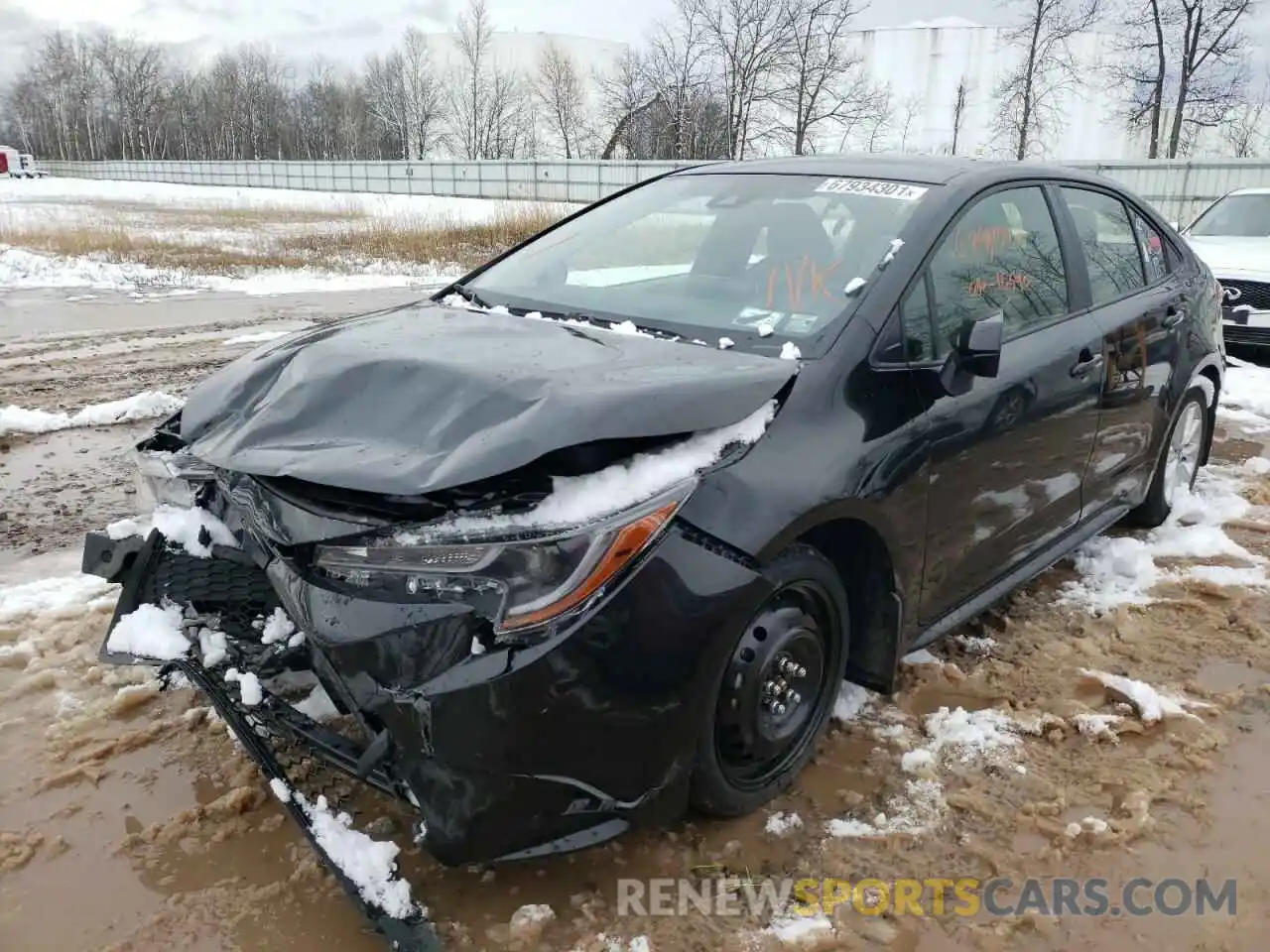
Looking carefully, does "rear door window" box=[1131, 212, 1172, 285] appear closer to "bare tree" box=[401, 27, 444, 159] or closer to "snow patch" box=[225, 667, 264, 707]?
"snow patch" box=[225, 667, 264, 707]

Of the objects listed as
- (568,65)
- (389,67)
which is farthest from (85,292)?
(389,67)

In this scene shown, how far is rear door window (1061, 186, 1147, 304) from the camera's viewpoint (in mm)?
3637

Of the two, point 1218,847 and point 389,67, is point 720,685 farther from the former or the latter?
point 389,67

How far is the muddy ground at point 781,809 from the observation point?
2164mm

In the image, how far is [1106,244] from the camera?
382 cm

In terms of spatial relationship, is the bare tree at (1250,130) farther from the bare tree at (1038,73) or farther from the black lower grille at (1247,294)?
the black lower grille at (1247,294)

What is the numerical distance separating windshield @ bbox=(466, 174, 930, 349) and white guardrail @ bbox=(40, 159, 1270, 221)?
1.67 m

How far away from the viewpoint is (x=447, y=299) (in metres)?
3.38

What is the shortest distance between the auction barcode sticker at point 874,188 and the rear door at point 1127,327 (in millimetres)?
945

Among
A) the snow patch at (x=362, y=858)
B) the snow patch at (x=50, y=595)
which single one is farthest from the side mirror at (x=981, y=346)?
the snow patch at (x=50, y=595)

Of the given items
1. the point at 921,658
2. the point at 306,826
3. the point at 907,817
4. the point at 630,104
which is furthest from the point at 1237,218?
the point at 630,104

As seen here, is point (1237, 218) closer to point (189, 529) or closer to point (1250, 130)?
point (189, 529)

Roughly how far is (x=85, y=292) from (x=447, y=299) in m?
12.3

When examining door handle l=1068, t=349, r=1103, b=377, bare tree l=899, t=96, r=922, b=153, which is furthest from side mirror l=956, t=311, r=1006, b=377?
bare tree l=899, t=96, r=922, b=153
